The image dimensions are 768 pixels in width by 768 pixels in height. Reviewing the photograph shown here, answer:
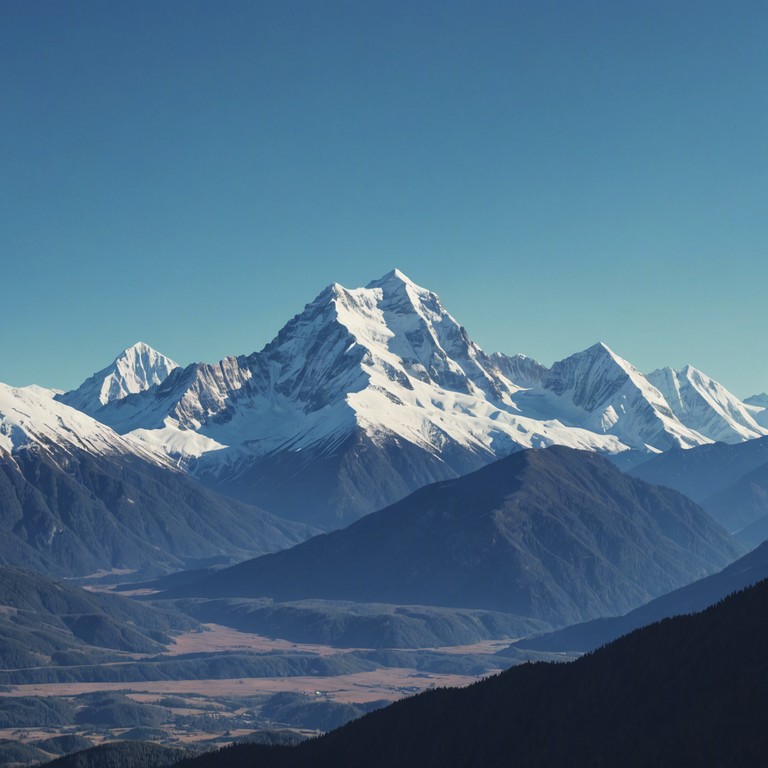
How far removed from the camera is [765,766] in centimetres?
17688

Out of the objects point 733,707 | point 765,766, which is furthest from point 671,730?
point 765,766

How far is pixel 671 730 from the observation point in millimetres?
198125

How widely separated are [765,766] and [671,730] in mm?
22180

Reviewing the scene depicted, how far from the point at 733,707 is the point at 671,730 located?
26.0ft

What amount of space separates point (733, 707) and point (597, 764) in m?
17.4

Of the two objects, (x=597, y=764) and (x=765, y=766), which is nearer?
(x=765, y=766)

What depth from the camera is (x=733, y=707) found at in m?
196

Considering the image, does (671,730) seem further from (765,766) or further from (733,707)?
(765,766)

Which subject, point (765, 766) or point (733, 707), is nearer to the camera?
→ point (765, 766)

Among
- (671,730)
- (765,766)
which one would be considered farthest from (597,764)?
(765,766)

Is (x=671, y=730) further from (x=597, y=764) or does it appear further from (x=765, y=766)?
(x=765, y=766)

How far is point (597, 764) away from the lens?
197250 mm
